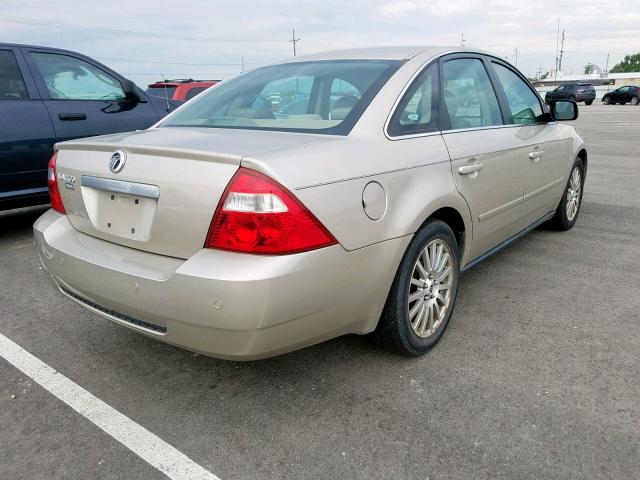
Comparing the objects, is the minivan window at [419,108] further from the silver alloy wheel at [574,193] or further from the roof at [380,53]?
the silver alloy wheel at [574,193]

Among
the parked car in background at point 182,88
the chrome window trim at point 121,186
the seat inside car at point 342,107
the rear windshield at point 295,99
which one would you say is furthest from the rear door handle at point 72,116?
the parked car in background at point 182,88

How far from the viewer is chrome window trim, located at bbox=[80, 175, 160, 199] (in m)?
2.19

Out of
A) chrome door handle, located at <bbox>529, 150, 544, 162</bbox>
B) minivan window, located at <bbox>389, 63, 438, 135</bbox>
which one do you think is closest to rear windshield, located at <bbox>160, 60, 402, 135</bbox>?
minivan window, located at <bbox>389, 63, 438, 135</bbox>

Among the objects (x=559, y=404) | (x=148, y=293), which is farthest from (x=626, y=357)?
(x=148, y=293)

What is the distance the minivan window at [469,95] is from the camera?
3121 millimetres

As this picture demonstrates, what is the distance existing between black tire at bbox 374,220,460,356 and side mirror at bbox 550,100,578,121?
2080mm

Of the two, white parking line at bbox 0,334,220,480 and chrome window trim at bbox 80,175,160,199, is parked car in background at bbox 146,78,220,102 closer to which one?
white parking line at bbox 0,334,220,480

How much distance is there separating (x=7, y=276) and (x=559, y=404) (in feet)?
12.7

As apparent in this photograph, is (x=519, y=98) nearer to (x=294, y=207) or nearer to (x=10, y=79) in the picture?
(x=294, y=207)

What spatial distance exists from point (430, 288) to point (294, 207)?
1.12 meters

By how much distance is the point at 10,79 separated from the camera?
4.98 meters

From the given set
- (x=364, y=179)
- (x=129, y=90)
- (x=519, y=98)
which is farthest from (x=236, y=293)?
(x=129, y=90)

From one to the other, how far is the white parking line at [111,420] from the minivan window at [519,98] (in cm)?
297

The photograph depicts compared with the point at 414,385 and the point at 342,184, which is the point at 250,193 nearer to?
the point at 342,184
